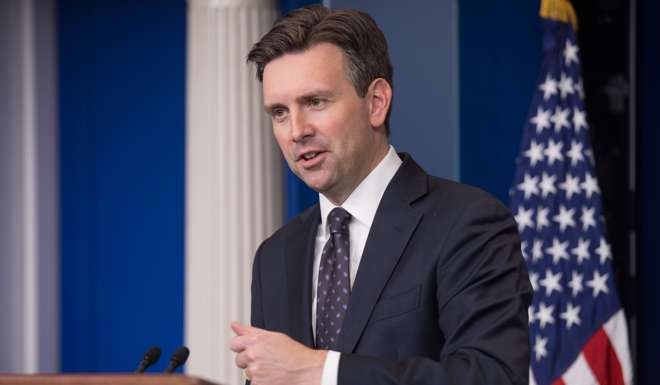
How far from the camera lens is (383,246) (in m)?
2.27

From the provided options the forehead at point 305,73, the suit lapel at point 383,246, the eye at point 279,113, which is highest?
the forehead at point 305,73

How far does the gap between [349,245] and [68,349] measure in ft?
11.7

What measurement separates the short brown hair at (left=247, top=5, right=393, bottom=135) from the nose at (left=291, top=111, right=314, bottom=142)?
0.14 metres

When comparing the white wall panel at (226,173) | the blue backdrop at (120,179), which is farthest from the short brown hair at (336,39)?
the blue backdrop at (120,179)

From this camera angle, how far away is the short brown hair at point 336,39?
2.34 metres

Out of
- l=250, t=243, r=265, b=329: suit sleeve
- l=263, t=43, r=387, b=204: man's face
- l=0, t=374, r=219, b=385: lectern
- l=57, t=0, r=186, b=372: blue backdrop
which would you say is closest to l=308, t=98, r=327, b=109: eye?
l=263, t=43, r=387, b=204: man's face

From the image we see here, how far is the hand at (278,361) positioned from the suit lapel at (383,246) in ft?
0.66

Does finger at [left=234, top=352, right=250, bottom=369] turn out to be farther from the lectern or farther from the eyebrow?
the eyebrow

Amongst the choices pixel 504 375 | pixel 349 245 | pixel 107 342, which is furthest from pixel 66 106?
pixel 504 375

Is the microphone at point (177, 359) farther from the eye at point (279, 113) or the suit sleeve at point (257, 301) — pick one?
the eye at point (279, 113)

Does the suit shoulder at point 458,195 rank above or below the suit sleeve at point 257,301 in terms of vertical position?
above

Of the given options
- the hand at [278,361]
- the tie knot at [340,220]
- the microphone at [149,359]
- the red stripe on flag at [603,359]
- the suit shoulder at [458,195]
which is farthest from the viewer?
the red stripe on flag at [603,359]

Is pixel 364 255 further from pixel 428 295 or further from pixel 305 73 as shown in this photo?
pixel 305 73

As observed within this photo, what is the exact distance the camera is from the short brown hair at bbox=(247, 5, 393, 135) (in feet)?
7.68
